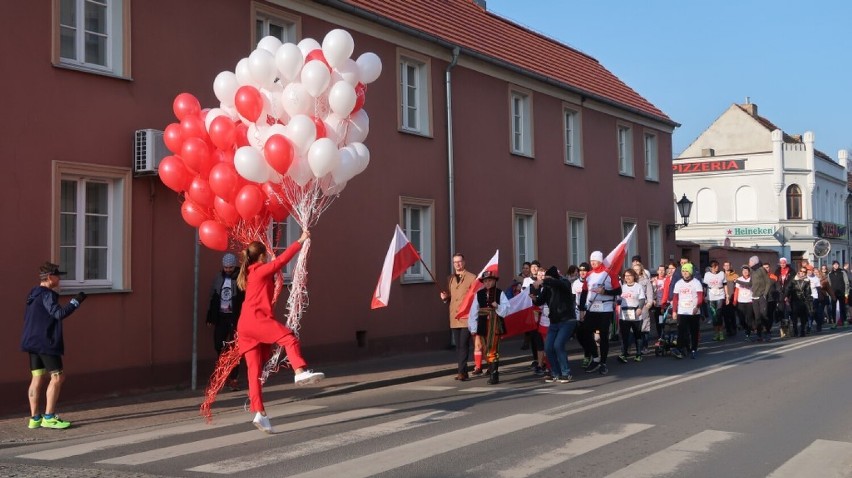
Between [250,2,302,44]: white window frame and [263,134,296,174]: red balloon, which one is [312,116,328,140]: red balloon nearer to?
[263,134,296,174]: red balloon

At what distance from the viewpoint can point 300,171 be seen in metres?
9.43

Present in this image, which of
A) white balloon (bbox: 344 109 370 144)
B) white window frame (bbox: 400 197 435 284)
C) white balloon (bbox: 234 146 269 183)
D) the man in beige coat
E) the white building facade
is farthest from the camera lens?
the white building facade

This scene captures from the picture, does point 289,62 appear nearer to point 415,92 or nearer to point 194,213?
point 194,213

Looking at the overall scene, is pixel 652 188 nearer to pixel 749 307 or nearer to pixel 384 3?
pixel 749 307

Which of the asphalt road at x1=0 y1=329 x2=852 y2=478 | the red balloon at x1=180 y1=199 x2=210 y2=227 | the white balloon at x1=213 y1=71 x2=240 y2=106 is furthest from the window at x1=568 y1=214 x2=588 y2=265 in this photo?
the white balloon at x1=213 y1=71 x2=240 y2=106

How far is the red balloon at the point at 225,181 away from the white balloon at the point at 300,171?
0.64 metres

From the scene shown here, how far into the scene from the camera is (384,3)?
1839 cm

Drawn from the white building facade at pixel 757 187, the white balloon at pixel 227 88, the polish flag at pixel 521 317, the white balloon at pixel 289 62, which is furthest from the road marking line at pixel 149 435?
the white building facade at pixel 757 187

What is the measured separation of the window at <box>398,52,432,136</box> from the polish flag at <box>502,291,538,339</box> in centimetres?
502

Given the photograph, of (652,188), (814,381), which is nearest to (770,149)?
(652,188)

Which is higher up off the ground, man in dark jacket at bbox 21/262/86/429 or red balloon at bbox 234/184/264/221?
red balloon at bbox 234/184/264/221

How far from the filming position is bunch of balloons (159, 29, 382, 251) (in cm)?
937

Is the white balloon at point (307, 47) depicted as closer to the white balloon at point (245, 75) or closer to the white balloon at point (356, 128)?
the white balloon at point (245, 75)

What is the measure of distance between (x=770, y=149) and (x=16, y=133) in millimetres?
47923
